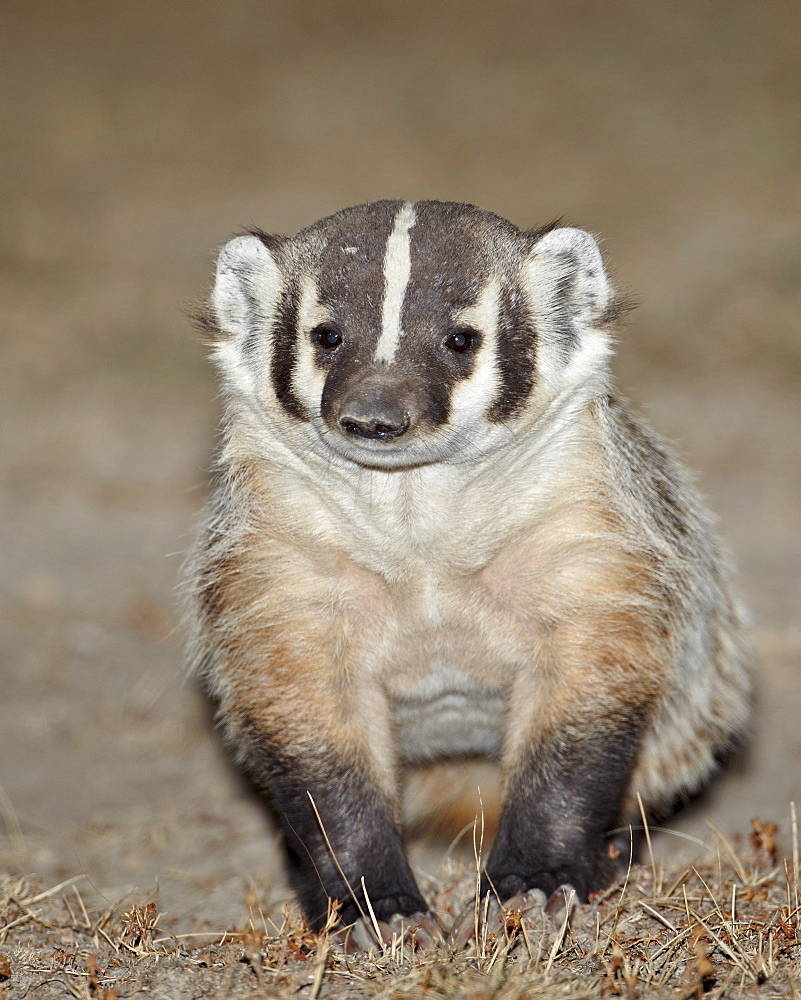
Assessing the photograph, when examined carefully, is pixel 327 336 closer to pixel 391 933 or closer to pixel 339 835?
pixel 339 835

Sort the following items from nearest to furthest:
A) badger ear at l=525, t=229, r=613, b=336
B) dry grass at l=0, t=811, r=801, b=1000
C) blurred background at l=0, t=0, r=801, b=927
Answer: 1. dry grass at l=0, t=811, r=801, b=1000
2. badger ear at l=525, t=229, r=613, b=336
3. blurred background at l=0, t=0, r=801, b=927

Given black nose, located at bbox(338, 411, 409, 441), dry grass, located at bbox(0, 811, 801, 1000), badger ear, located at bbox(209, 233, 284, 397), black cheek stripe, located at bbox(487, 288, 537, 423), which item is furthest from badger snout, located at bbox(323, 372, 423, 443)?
dry grass, located at bbox(0, 811, 801, 1000)

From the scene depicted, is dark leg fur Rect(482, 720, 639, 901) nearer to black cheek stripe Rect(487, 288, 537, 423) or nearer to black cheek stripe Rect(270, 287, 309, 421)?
black cheek stripe Rect(487, 288, 537, 423)

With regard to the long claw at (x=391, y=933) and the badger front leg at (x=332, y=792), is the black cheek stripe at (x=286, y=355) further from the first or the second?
the long claw at (x=391, y=933)

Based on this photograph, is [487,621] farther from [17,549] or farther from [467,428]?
[17,549]

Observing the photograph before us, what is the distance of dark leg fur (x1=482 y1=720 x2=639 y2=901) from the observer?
2.53m

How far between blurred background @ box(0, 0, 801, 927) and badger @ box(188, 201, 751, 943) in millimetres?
385

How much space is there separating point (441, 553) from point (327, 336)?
0.50 meters

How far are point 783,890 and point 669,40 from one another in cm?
1002

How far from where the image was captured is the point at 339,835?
2566mm

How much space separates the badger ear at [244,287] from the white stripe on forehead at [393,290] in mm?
328

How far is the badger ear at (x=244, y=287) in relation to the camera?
2.59 m

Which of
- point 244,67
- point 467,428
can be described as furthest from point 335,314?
point 244,67

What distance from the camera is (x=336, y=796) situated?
258cm
